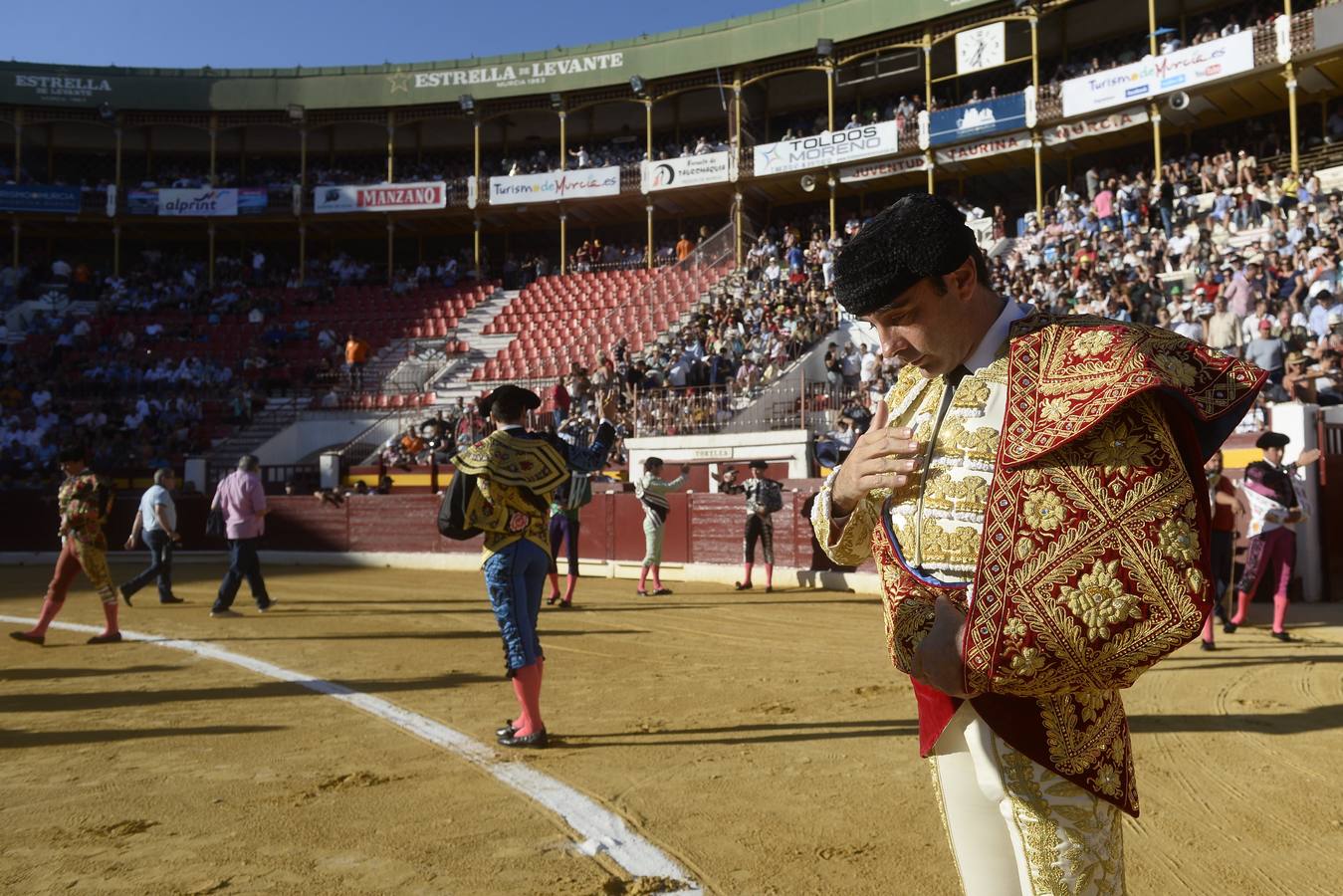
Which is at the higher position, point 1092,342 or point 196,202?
point 196,202

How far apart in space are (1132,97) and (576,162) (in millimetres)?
15430

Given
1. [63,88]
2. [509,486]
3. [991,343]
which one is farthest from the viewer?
[63,88]

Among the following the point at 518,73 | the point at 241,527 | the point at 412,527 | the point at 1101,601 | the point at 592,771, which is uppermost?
the point at 518,73

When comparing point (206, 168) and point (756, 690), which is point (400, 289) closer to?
point (206, 168)

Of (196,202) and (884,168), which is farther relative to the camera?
(196,202)

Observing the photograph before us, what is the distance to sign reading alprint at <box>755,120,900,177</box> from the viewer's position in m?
24.1

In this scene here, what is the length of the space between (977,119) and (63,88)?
83.4ft

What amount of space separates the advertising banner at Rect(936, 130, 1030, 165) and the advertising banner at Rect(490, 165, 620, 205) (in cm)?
870

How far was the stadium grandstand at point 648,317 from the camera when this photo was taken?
397 centimetres

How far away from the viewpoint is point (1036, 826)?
1500 mm

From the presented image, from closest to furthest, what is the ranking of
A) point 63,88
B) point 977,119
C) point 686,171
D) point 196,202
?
point 977,119 < point 686,171 < point 196,202 < point 63,88

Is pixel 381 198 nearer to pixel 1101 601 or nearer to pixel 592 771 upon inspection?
pixel 592 771

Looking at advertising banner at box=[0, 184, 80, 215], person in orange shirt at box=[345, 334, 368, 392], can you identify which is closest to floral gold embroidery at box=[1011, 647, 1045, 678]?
person in orange shirt at box=[345, 334, 368, 392]

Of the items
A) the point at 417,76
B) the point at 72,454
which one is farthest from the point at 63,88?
Result: the point at 72,454
